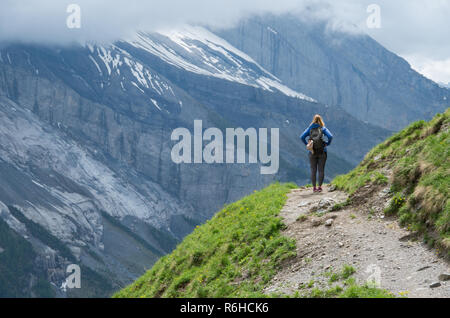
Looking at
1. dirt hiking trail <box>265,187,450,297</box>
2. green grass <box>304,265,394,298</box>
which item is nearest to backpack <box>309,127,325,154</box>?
dirt hiking trail <box>265,187,450,297</box>

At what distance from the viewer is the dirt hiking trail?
485 inches

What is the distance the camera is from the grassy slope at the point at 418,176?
14.1m

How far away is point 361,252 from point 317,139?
8.16m

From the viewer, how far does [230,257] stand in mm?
17438

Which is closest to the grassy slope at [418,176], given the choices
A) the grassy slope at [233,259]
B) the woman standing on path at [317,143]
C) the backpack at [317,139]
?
the woman standing on path at [317,143]

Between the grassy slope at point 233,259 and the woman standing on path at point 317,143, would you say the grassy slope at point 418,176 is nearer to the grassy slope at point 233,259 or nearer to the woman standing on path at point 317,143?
the woman standing on path at point 317,143

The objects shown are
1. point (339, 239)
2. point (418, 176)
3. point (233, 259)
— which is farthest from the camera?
point (233, 259)

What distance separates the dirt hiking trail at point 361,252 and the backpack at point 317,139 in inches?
129

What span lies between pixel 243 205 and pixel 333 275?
9747 mm

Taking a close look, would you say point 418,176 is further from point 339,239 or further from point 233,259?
point 233,259

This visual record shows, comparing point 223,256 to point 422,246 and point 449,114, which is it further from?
point 449,114

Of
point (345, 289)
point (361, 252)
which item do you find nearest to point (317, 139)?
point (361, 252)

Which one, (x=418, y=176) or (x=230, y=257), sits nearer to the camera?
(x=418, y=176)

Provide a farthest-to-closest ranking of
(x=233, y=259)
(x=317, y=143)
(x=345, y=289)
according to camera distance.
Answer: (x=317, y=143)
(x=233, y=259)
(x=345, y=289)
